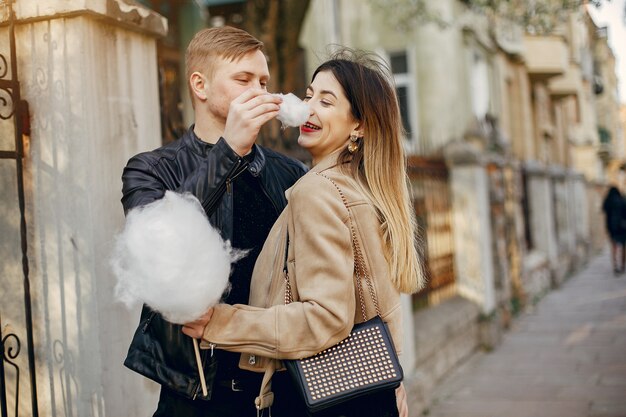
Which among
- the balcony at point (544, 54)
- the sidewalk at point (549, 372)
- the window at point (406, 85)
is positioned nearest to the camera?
the sidewalk at point (549, 372)

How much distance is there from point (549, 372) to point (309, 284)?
7.03 m

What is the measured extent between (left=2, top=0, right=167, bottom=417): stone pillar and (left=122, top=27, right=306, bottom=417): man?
62 centimetres

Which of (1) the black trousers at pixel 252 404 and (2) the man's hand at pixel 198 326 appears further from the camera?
(1) the black trousers at pixel 252 404

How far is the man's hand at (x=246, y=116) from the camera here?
2309mm

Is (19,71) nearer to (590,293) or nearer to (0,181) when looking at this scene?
(0,181)

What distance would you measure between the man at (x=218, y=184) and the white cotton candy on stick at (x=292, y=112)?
0.31 ft

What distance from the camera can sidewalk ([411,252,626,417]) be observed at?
23.1 ft

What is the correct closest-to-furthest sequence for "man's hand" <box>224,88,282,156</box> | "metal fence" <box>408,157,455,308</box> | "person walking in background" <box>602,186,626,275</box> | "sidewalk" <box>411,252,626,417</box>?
"man's hand" <box>224,88,282,156</box>, "sidewalk" <box>411,252,626,417</box>, "metal fence" <box>408,157,455,308</box>, "person walking in background" <box>602,186,626,275</box>

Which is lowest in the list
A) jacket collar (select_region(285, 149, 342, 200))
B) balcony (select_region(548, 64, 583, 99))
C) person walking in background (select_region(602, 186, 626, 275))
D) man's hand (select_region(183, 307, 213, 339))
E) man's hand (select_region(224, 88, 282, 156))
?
person walking in background (select_region(602, 186, 626, 275))

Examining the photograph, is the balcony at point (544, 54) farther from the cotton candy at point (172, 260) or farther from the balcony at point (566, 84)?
the cotton candy at point (172, 260)

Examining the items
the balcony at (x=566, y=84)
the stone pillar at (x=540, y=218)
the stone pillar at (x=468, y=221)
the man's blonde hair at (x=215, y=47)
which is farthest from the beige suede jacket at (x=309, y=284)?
the balcony at (x=566, y=84)

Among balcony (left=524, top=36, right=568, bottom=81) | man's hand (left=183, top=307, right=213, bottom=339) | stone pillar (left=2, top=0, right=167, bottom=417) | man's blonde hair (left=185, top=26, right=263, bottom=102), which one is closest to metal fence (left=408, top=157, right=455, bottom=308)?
stone pillar (left=2, top=0, right=167, bottom=417)

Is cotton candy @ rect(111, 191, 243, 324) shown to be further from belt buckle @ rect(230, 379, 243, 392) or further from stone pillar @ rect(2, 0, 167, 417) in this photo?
stone pillar @ rect(2, 0, 167, 417)

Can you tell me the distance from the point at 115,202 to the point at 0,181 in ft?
1.70
